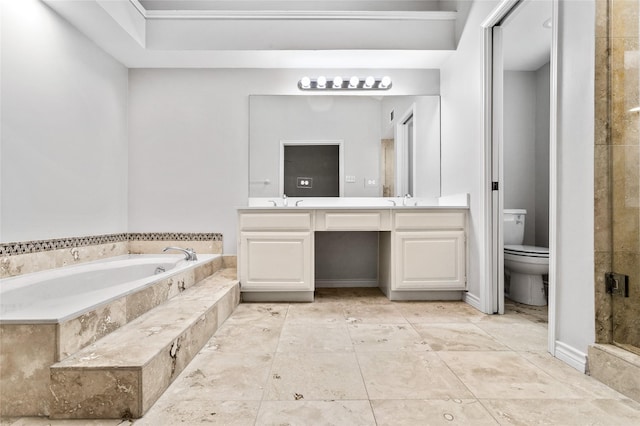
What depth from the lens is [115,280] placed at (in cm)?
239

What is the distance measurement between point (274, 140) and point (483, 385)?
2496mm

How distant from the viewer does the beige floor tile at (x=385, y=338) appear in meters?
1.69

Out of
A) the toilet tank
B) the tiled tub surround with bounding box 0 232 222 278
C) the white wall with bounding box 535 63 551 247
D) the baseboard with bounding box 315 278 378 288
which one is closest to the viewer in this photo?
the tiled tub surround with bounding box 0 232 222 278

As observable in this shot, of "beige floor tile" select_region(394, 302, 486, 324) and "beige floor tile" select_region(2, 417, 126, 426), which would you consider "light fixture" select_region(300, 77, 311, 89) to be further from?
"beige floor tile" select_region(2, 417, 126, 426)

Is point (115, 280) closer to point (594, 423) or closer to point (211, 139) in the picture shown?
point (211, 139)

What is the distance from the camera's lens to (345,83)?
10.2 ft

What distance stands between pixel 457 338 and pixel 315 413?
1.04 meters

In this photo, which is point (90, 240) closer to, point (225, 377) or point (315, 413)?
point (225, 377)

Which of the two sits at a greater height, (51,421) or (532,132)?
(532,132)

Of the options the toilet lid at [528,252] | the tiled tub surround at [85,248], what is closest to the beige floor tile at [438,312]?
the toilet lid at [528,252]

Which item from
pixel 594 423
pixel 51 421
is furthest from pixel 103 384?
pixel 594 423

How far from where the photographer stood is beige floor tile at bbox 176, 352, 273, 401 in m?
1.25

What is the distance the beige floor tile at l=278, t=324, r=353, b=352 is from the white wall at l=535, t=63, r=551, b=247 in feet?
8.45

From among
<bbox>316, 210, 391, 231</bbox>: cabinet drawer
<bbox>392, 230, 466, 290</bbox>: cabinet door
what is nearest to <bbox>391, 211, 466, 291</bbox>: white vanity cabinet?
<bbox>392, 230, 466, 290</bbox>: cabinet door
